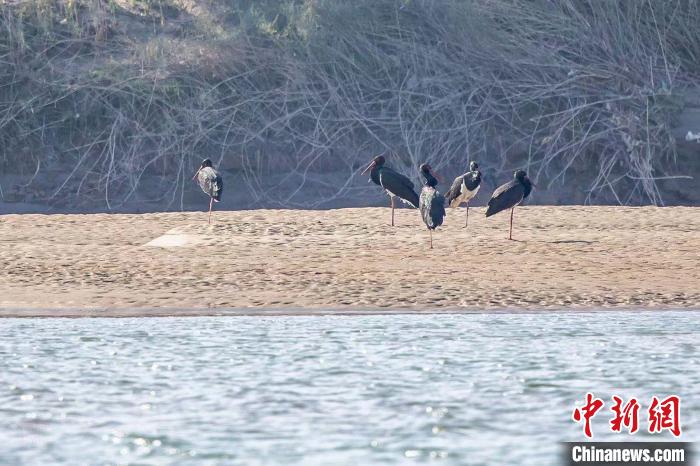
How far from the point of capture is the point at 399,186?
1530 cm

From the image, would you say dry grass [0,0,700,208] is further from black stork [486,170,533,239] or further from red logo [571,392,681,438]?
red logo [571,392,681,438]

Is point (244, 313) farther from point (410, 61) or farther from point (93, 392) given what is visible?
point (410, 61)

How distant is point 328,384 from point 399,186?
729cm

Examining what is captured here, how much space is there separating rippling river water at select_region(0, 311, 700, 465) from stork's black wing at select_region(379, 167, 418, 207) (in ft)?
15.6

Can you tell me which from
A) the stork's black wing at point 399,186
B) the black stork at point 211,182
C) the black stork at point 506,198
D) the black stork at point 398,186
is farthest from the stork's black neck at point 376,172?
the black stork at point 506,198

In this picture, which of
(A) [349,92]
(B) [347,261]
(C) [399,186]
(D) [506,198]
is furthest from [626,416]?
(A) [349,92]

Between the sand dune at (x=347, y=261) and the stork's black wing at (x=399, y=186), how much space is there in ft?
0.81

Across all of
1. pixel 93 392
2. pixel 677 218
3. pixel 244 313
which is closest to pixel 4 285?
pixel 244 313

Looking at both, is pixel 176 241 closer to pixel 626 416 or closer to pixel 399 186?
pixel 399 186

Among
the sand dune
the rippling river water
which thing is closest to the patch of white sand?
the sand dune

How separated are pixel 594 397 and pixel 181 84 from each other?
11810 millimetres

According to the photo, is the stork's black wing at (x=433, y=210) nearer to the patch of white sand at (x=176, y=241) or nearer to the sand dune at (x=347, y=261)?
the sand dune at (x=347, y=261)

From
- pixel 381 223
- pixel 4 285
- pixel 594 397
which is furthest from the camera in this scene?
pixel 381 223

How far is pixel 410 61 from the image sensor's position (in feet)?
62.6
